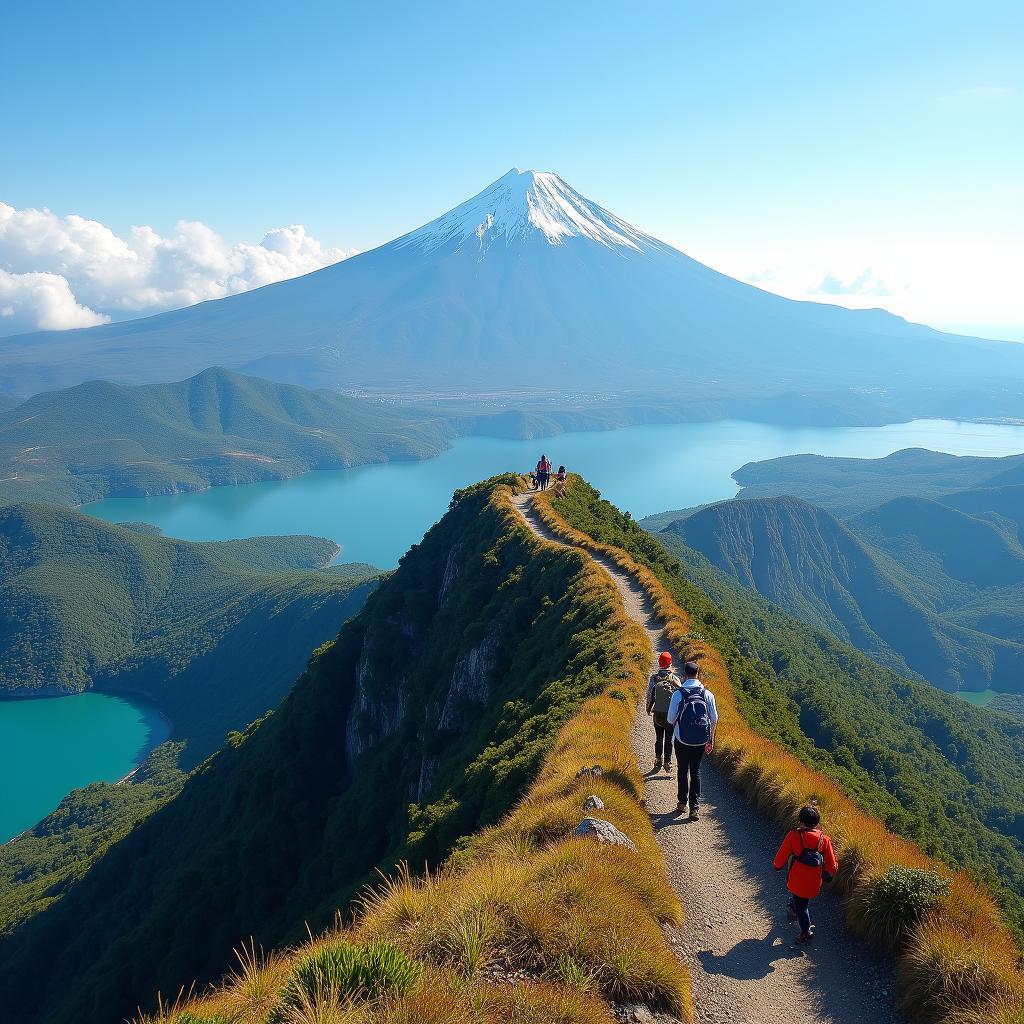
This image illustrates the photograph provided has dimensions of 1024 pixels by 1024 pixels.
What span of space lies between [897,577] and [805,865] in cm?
15652

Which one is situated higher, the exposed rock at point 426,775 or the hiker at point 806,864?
the hiker at point 806,864

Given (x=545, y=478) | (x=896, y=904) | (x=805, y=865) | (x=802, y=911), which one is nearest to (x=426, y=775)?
(x=802, y=911)

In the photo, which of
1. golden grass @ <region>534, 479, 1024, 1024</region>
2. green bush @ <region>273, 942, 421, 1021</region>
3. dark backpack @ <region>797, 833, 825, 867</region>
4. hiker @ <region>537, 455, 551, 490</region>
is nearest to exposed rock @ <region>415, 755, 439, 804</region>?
golden grass @ <region>534, 479, 1024, 1024</region>

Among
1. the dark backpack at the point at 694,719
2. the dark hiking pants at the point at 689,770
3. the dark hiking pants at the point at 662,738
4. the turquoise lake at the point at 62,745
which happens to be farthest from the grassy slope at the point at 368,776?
the turquoise lake at the point at 62,745

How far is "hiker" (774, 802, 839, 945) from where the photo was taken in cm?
679

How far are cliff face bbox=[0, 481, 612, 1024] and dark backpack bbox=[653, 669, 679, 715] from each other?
277 centimetres

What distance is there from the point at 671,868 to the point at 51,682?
149 meters

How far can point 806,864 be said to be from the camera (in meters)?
6.81

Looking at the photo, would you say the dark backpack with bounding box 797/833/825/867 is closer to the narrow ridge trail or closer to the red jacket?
the red jacket

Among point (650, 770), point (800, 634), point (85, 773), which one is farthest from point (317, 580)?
point (650, 770)

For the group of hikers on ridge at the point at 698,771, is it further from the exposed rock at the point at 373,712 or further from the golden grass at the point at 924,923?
the exposed rock at the point at 373,712

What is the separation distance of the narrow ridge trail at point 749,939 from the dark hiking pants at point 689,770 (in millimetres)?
296

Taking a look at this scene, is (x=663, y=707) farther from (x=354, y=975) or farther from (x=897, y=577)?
(x=897, y=577)

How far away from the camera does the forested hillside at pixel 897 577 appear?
378ft
